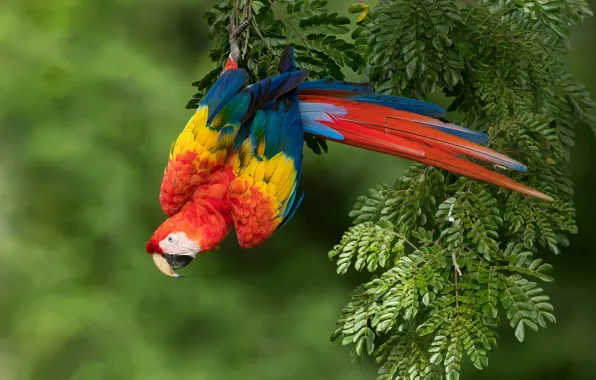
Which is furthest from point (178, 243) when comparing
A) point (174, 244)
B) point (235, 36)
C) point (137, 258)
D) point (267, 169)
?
point (137, 258)

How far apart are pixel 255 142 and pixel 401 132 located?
8.0 inches

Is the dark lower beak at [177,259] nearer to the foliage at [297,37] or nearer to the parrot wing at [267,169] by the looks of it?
the parrot wing at [267,169]

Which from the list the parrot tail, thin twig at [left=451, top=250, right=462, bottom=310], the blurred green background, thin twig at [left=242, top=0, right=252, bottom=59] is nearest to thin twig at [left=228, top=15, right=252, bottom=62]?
thin twig at [left=242, top=0, right=252, bottom=59]

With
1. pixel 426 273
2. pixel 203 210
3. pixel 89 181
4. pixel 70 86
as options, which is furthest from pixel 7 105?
pixel 426 273

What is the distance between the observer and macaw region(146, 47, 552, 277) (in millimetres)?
964

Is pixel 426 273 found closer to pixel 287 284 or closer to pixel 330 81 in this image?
pixel 330 81

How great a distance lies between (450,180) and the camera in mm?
1070

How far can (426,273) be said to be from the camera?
941 millimetres

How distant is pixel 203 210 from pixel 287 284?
138cm

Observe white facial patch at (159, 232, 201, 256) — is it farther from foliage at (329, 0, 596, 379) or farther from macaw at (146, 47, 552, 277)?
foliage at (329, 0, 596, 379)

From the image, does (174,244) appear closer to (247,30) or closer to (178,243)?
(178,243)

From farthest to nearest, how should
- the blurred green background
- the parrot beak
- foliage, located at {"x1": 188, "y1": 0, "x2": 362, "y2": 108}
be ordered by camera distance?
the blurred green background, foliage, located at {"x1": 188, "y1": 0, "x2": 362, "y2": 108}, the parrot beak

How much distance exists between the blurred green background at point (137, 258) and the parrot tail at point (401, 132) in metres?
1.17

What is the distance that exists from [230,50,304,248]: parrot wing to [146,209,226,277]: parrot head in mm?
47
